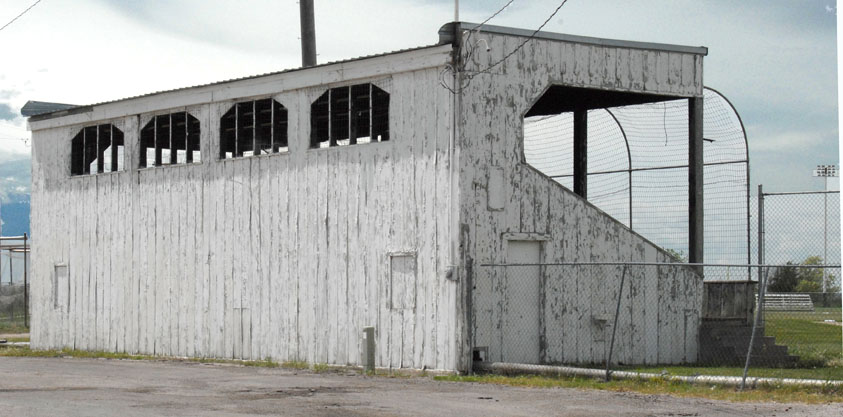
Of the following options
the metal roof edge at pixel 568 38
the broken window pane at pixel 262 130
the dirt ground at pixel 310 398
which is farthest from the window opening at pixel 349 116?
the dirt ground at pixel 310 398

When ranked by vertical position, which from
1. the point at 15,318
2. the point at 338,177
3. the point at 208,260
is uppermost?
the point at 338,177

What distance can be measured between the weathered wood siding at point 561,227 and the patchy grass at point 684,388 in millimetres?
2168

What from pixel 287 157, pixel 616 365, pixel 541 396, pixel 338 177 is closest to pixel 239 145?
pixel 287 157

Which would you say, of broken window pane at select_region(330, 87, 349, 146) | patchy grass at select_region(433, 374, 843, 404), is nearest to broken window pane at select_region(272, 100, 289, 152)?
broken window pane at select_region(330, 87, 349, 146)

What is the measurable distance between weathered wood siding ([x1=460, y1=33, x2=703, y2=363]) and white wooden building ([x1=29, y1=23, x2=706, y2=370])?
36mm

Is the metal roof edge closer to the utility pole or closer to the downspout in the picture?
the downspout

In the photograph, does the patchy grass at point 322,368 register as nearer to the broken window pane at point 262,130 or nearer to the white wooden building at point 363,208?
the white wooden building at point 363,208

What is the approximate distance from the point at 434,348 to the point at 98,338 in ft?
35.3

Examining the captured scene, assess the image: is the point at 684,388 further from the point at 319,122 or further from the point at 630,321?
the point at 319,122

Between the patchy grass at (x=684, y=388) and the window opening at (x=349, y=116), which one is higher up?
the window opening at (x=349, y=116)

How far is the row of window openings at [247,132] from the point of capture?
2077 centimetres

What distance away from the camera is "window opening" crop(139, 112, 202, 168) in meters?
24.6

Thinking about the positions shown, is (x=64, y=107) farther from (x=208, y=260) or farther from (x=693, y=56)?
(x=693, y=56)

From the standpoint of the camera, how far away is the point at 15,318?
1686 inches
